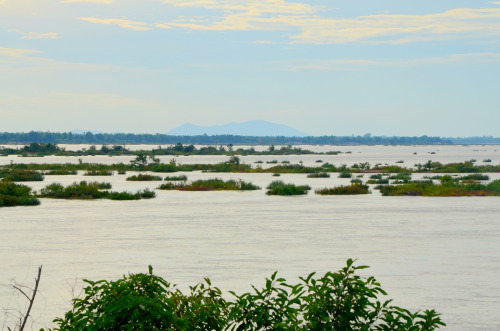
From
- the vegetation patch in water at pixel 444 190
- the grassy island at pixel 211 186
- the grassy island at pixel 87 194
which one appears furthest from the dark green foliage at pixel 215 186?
the vegetation patch in water at pixel 444 190

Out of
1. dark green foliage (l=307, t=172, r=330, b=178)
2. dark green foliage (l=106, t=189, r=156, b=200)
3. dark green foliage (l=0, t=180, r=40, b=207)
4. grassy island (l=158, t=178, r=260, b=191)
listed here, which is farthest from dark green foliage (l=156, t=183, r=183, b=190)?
dark green foliage (l=307, t=172, r=330, b=178)

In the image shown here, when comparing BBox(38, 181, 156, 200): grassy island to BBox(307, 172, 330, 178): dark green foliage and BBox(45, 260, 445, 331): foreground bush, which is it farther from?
BBox(45, 260, 445, 331): foreground bush

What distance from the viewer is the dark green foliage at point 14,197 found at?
117 feet

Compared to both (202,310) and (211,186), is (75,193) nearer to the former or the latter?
(211,186)

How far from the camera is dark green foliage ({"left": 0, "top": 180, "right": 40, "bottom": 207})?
35594 mm

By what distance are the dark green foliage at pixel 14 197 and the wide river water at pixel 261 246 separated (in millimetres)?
1164

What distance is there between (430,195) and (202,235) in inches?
839

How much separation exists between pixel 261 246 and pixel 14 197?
18.6m

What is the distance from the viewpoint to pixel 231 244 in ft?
74.1

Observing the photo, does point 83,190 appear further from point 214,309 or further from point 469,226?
point 214,309

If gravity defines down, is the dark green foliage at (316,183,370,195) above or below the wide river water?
above

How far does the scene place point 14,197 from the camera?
36.0 m

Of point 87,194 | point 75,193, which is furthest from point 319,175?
point 75,193

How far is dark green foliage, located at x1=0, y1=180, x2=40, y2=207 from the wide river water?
1.16 meters
